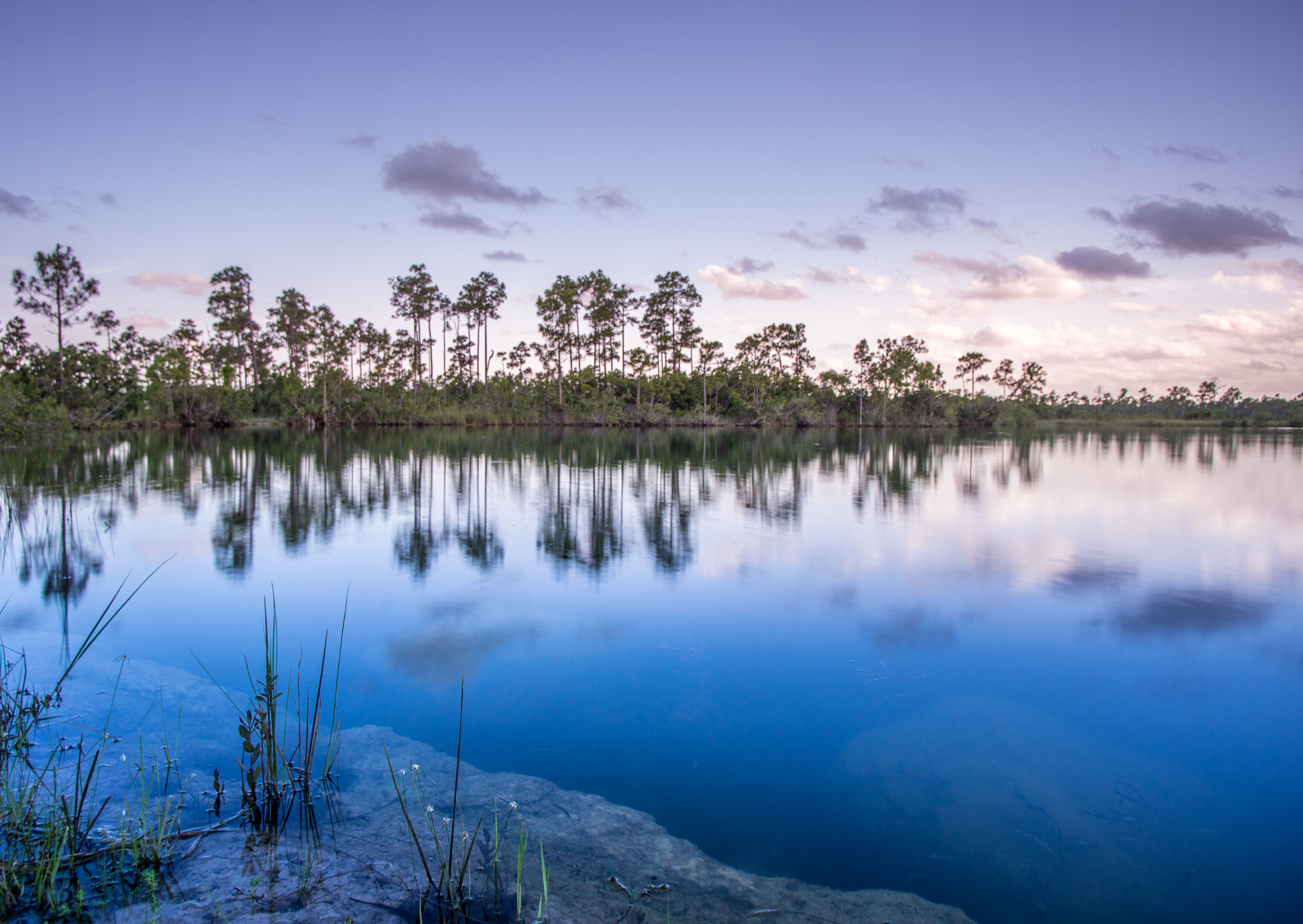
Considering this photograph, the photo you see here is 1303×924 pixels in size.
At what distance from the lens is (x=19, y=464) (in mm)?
16031

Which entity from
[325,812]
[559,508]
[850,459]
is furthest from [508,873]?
[850,459]

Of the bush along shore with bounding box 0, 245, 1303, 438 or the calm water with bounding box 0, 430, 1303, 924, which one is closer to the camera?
the calm water with bounding box 0, 430, 1303, 924

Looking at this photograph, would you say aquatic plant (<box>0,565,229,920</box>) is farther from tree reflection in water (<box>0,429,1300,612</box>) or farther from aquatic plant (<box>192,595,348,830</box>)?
tree reflection in water (<box>0,429,1300,612</box>)

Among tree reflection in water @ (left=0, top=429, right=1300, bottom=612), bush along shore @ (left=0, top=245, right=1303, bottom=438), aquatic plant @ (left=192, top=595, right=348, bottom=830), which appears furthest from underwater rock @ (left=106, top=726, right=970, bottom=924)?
bush along shore @ (left=0, top=245, right=1303, bottom=438)

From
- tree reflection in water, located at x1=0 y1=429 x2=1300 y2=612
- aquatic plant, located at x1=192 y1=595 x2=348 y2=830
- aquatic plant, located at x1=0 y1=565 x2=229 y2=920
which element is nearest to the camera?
aquatic plant, located at x1=0 y1=565 x2=229 y2=920

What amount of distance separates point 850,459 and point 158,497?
2074 cm

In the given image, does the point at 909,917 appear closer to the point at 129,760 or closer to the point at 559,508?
the point at 129,760

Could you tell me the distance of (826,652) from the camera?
5555 millimetres

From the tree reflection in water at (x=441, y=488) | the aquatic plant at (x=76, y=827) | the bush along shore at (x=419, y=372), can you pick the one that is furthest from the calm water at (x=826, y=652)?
the bush along shore at (x=419, y=372)

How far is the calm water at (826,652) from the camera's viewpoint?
3166 mm

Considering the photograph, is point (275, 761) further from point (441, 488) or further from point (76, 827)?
point (441, 488)

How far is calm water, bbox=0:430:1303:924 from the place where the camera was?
10.4ft

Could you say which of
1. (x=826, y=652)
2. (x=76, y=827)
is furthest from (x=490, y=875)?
(x=826, y=652)

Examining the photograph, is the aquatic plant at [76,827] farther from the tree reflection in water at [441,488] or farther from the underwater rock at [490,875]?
the tree reflection in water at [441,488]
